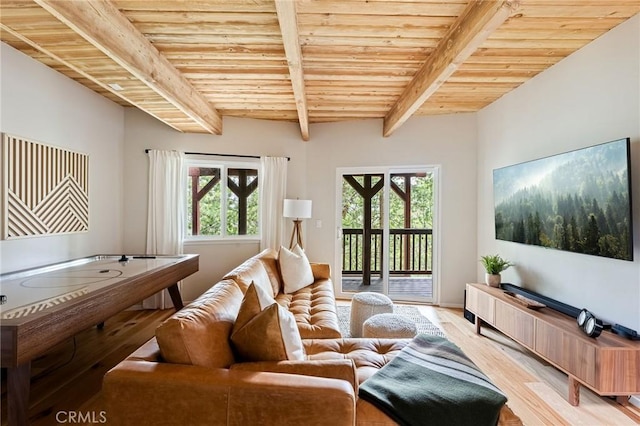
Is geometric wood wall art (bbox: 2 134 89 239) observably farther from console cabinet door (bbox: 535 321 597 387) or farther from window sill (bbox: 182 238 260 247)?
console cabinet door (bbox: 535 321 597 387)

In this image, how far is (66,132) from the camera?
3188mm

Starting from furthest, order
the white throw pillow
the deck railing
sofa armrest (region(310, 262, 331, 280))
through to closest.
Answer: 1. the deck railing
2. sofa armrest (region(310, 262, 331, 280))
3. the white throw pillow

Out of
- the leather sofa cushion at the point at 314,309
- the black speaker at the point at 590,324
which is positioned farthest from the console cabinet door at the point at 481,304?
the leather sofa cushion at the point at 314,309

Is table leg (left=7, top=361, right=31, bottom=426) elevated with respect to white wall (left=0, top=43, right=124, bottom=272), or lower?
lower

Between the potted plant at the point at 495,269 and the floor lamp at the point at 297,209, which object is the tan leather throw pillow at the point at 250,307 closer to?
the floor lamp at the point at 297,209

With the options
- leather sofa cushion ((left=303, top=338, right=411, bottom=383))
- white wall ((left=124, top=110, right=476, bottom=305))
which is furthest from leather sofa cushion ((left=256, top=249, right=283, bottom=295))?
leather sofa cushion ((left=303, top=338, right=411, bottom=383))

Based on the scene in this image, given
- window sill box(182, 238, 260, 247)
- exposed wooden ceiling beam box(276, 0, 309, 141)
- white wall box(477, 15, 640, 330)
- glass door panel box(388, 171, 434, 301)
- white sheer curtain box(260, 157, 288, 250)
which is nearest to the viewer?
exposed wooden ceiling beam box(276, 0, 309, 141)

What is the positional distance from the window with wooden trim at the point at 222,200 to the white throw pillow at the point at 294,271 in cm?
125

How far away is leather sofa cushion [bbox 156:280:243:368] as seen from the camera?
1.33 m

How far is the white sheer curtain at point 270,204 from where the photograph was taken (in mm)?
4453

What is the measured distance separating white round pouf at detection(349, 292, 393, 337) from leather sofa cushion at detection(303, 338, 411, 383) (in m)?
0.84

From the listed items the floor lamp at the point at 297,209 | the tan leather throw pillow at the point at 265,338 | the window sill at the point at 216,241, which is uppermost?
the floor lamp at the point at 297,209

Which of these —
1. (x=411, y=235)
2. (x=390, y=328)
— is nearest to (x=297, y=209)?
(x=411, y=235)

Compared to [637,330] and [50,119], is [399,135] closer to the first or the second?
[637,330]
